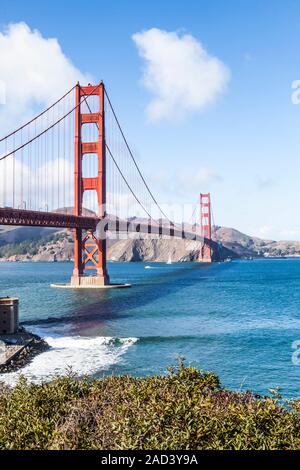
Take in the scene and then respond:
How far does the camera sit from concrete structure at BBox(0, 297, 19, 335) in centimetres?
3372

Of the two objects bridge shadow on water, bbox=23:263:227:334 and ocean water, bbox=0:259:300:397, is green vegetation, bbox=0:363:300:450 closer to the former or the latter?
ocean water, bbox=0:259:300:397

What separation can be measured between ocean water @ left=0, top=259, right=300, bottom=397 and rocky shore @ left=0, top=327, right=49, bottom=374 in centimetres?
63

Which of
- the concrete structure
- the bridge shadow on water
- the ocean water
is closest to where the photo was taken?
the ocean water

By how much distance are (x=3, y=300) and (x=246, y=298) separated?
3830cm

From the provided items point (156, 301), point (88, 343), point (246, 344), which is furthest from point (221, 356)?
point (156, 301)

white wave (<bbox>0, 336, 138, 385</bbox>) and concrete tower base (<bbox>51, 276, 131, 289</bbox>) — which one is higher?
concrete tower base (<bbox>51, 276, 131, 289</bbox>)

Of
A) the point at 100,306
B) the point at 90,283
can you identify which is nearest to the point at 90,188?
the point at 90,283

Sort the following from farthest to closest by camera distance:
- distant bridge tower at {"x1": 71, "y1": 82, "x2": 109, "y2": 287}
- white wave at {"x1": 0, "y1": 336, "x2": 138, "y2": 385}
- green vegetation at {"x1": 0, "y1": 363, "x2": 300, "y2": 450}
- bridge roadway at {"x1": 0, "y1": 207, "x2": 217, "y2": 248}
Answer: distant bridge tower at {"x1": 71, "y1": 82, "x2": 109, "y2": 287}, bridge roadway at {"x1": 0, "y1": 207, "x2": 217, "y2": 248}, white wave at {"x1": 0, "y1": 336, "x2": 138, "y2": 385}, green vegetation at {"x1": 0, "y1": 363, "x2": 300, "y2": 450}

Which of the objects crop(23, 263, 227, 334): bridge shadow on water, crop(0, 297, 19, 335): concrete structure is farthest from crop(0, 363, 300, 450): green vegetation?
crop(23, 263, 227, 334): bridge shadow on water

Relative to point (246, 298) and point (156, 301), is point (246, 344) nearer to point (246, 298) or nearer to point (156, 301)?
point (156, 301)

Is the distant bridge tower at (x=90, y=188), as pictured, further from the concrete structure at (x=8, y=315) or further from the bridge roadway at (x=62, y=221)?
the concrete structure at (x=8, y=315)

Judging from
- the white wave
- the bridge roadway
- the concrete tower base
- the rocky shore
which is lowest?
the white wave

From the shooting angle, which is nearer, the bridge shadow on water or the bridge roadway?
→ the bridge shadow on water

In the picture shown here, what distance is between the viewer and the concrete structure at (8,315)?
33.7 meters
